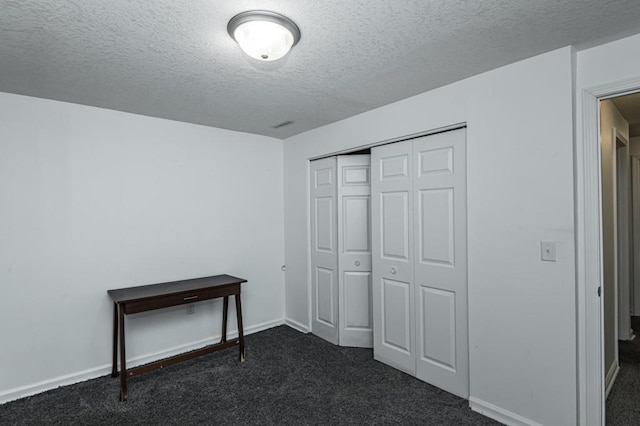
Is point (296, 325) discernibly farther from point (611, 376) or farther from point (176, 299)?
point (611, 376)

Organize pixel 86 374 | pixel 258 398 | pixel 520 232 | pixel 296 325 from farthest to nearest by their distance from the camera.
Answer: pixel 296 325 < pixel 86 374 < pixel 258 398 < pixel 520 232

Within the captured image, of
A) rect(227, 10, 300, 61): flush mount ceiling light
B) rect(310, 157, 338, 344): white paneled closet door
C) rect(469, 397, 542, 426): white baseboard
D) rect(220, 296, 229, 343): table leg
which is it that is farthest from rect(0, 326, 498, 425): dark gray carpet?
rect(227, 10, 300, 61): flush mount ceiling light

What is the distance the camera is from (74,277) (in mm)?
2760

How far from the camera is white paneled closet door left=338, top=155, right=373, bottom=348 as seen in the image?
3.40 meters

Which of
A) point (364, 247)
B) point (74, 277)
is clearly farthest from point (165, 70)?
point (364, 247)

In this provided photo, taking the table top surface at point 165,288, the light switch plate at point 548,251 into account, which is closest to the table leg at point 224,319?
the table top surface at point 165,288

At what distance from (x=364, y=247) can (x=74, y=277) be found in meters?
2.61

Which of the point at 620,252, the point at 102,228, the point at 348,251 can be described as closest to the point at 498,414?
the point at 348,251

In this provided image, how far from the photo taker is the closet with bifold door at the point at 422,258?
248 centimetres

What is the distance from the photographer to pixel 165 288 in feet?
9.61

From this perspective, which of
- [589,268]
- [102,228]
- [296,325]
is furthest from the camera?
[296,325]

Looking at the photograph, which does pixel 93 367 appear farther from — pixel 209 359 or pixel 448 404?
pixel 448 404

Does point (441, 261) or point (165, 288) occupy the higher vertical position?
point (441, 261)

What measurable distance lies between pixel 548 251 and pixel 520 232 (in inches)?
7.4
